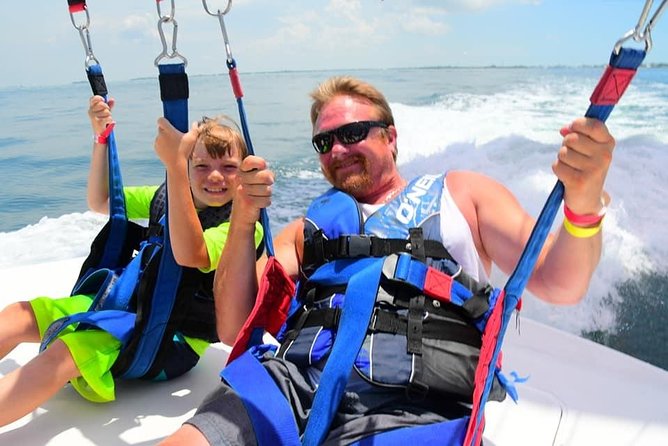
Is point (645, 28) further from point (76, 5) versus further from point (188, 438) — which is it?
Result: point (76, 5)

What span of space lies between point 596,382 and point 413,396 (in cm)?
116

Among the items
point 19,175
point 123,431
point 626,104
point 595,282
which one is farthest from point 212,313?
point 626,104

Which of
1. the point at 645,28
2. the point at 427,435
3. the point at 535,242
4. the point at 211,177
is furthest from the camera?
the point at 211,177

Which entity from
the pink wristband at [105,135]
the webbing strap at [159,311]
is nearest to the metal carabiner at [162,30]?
the webbing strap at [159,311]

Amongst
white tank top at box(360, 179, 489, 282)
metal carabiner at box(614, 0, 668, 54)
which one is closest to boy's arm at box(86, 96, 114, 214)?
white tank top at box(360, 179, 489, 282)

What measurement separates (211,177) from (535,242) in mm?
1115

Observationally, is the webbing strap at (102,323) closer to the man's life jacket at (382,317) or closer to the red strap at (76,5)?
the man's life jacket at (382,317)

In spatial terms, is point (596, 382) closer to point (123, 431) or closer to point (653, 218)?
point (123, 431)

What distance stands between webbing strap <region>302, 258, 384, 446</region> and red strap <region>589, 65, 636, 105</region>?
1.99 ft

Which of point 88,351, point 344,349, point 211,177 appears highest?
point 211,177

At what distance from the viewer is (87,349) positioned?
166 centimetres

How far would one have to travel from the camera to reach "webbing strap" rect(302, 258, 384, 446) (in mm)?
1195

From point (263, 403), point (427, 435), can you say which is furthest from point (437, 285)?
point (263, 403)

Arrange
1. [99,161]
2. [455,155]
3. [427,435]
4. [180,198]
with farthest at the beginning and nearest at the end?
[455,155] → [99,161] → [180,198] → [427,435]
